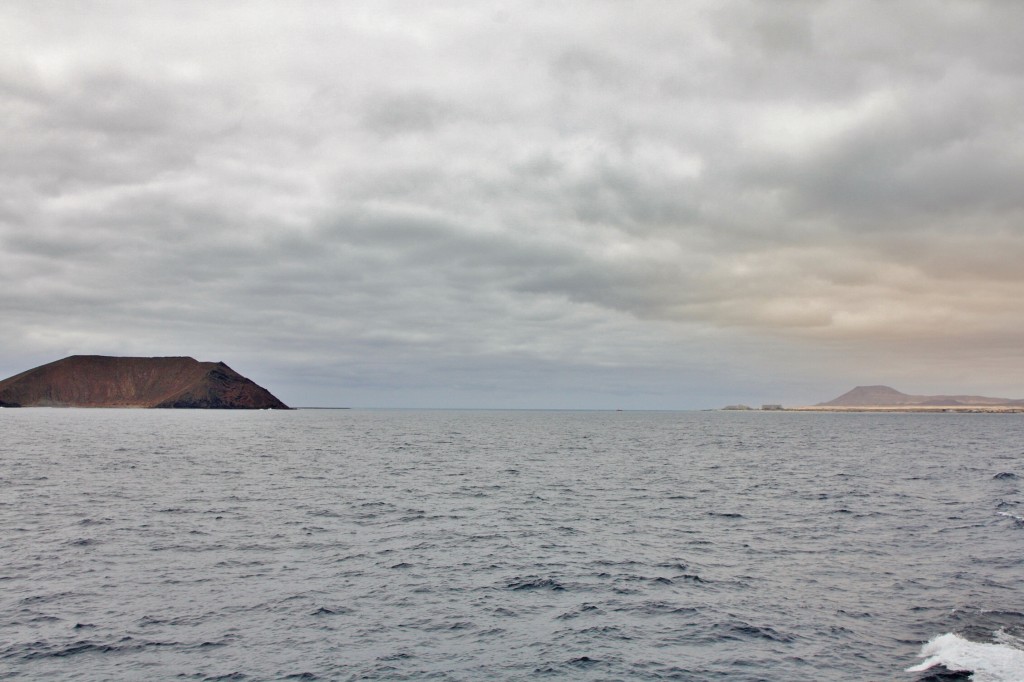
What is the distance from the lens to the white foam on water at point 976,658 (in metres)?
18.8

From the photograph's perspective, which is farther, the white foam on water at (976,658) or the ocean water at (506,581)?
the ocean water at (506,581)

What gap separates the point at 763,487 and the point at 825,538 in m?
24.8

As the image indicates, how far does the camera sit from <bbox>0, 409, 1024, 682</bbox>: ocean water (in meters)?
20.6

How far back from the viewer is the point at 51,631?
2270 cm

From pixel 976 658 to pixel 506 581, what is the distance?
17271mm

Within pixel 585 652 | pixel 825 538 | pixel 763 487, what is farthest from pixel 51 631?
pixel 763 487

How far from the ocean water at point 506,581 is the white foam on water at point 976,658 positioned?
0.09m

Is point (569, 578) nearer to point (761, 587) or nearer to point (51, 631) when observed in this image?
point (761, 587)

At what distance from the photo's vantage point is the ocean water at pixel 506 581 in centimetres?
2058

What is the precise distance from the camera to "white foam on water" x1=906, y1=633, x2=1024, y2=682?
1877 centimetres

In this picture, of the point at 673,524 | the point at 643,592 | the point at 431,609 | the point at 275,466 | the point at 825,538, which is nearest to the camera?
the point at 431,609

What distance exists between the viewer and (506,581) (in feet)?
95.9

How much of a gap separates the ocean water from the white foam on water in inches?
3.7

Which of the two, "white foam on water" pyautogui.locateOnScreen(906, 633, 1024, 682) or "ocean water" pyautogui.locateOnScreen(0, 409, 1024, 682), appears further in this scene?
"ocean water" pyautogui.locateOnScreen(0, 409, 1024, 682)
